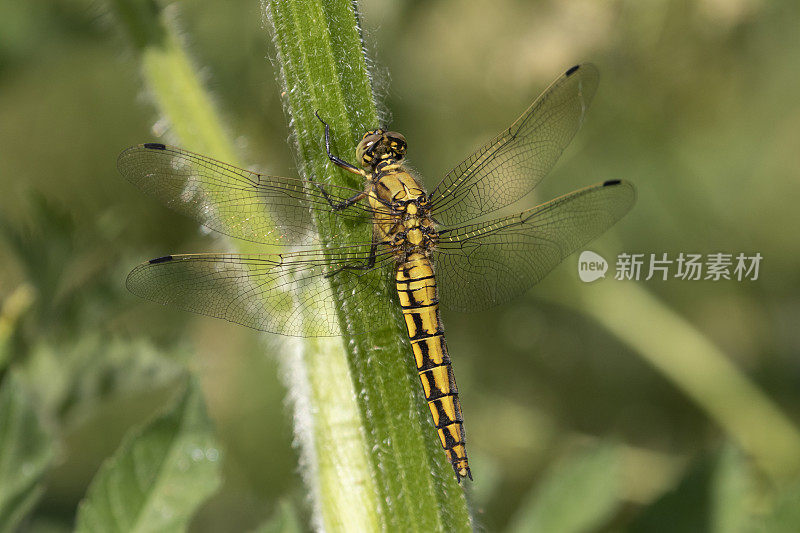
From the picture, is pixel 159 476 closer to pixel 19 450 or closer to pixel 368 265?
pixel 19 450

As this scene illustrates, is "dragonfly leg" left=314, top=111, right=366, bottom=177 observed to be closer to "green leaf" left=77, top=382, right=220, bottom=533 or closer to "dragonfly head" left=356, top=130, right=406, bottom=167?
"dragonfly head" left=356, top=130, right=406, bottom=167

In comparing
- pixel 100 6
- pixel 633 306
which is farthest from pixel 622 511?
pixel 100 6

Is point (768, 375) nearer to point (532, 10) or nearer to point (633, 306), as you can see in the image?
point (633, 306)

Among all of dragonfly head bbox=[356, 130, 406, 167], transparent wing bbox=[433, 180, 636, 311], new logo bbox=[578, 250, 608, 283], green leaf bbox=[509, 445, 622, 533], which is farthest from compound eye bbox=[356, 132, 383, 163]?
new logo bbox=[578, 250, 608, 283]

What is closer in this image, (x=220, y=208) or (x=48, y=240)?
(x=220, y=208)

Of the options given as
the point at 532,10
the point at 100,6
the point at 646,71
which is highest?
the point at 532,10

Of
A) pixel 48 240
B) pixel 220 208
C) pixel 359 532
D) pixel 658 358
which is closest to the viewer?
pixel 359 532

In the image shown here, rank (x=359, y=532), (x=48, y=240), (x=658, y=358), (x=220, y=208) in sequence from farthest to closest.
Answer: (x=658, y=358), (x=48, y=240), (x=220, y=208), (x=359, y=532)
